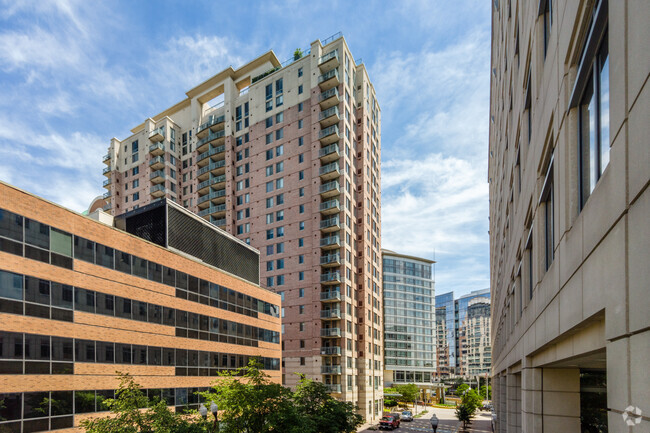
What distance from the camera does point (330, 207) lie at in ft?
178

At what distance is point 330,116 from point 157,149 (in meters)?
34.7

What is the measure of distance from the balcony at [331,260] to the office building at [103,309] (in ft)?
55.3

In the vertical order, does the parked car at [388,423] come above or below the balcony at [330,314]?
below

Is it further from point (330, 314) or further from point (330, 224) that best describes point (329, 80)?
point (330, 314)

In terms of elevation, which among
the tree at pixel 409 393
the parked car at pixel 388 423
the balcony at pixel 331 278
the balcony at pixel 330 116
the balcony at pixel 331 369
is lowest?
the tree at pixel 409 393

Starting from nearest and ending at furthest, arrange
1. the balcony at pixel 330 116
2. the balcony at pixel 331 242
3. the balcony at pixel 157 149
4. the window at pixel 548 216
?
the window at pixel 548 216 → the balcony at pixel 331 242 → the balcony at pixel 330 116 → the balcony at pixel 157 149

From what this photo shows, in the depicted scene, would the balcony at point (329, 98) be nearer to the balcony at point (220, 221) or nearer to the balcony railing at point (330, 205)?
the balcony railing at point (330, 205)

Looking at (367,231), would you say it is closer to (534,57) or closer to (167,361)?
(167,361)

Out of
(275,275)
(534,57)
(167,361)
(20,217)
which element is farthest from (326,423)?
(275,275)

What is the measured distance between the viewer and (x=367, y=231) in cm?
6203

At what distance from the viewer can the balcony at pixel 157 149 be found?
73.4 m

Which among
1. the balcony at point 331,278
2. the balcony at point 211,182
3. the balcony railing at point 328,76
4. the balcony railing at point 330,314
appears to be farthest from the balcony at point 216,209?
the balcony railing at point 328,76

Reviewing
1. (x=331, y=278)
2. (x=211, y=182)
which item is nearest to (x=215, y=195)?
(x=211, y=182)

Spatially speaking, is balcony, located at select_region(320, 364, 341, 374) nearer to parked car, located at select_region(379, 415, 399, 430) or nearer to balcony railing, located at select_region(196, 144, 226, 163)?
parked car, located at select_region(379, 415, 399, 430)
